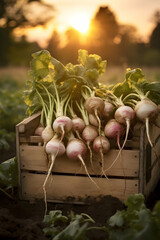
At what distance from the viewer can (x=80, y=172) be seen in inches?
122

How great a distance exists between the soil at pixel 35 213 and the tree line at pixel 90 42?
34.2 metres

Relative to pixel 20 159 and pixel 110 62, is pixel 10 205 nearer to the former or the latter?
pixel 20 159

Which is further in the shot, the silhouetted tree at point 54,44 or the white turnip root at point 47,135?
the silhouetted tree at point 54,44

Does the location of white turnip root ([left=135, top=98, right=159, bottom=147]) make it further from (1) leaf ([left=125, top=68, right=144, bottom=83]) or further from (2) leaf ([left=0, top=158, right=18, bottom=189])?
(2) leaf ([left=0, top=158, right=18, bottom=189])

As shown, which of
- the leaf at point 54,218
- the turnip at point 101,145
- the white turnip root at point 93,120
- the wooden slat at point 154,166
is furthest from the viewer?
the wooden slat at point 154,166

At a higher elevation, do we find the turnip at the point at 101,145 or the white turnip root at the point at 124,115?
the white turnip root at the point at 124,115

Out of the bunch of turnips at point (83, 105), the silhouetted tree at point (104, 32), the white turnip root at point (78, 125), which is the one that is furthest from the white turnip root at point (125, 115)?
the silhouetted tree at point (104, 32)

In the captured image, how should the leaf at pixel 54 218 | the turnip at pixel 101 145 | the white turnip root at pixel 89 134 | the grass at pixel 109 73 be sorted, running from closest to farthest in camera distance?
the leaf at pixel 54 218, the turnip at pixel 101 145, the white turnip root at pixel 89 134, the grass at pixel 109 73

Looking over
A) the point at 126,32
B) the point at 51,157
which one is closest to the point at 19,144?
the point at 51,157

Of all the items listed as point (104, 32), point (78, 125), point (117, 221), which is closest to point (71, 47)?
point (104, 32)

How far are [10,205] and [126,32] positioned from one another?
47776 millimetres

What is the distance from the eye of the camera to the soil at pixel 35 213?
2382mm

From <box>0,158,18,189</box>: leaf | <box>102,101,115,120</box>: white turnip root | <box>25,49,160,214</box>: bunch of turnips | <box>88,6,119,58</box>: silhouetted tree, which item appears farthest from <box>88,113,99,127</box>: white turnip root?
<box>88,6,119,58</box>: silhouetted tree

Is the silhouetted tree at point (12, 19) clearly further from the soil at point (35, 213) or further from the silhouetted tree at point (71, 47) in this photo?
the soil at point (35, 213)
